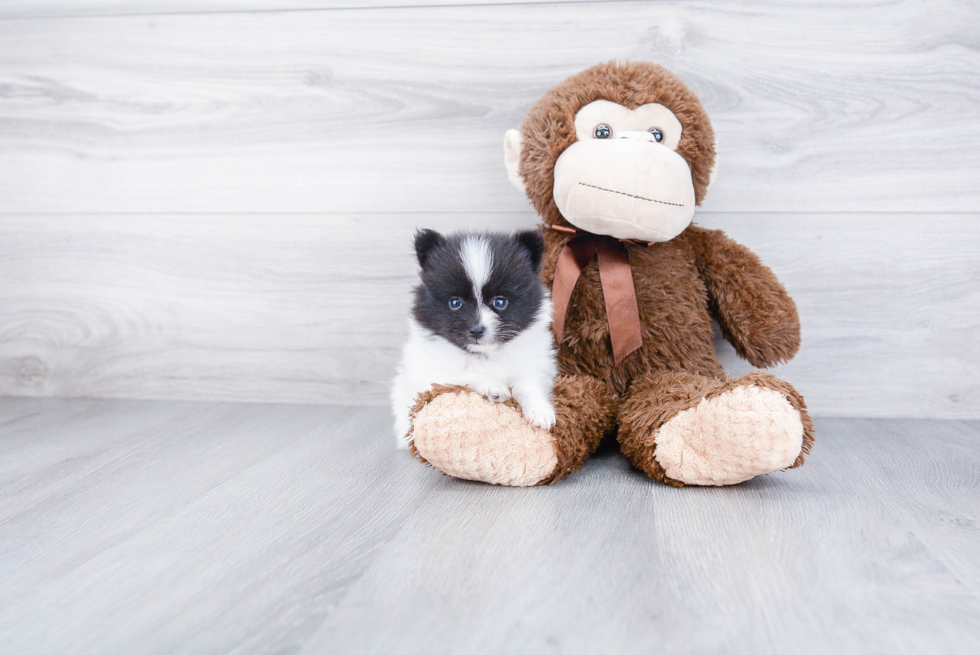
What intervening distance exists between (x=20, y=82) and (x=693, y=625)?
1930 millimetres

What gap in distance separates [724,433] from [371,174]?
100 cm

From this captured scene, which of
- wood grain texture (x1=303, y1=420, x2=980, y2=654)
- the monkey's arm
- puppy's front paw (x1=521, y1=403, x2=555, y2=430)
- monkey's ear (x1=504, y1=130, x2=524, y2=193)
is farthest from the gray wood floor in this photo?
monkey's ear (x1=504, y1=130, x2=524, y2=193)

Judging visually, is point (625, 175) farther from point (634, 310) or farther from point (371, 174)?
point (371, 174)

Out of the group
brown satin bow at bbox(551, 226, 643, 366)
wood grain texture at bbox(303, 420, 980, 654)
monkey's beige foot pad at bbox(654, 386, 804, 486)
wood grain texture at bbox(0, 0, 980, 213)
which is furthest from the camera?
wood grain texture at bbox(0, 0, 980, 213)

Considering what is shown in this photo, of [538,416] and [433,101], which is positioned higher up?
[433,101]

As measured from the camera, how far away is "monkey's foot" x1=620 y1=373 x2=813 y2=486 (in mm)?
978

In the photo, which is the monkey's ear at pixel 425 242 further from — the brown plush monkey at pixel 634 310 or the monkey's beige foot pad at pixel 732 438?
the monkey's beige foot pad at pixel 732 438

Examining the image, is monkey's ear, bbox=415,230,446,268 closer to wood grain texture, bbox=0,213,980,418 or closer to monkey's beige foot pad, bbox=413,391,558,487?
monkey's beige foot pad, bbox=413,391,558,487

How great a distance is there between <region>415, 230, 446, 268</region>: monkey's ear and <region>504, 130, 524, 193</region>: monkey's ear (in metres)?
0.29

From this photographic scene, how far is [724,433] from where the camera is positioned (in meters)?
0.99

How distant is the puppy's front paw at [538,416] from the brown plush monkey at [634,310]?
0.01 metres

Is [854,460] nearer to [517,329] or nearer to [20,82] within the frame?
[517,329]

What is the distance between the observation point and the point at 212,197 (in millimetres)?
1628

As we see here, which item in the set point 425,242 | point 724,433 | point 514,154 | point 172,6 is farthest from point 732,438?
point 172,6
